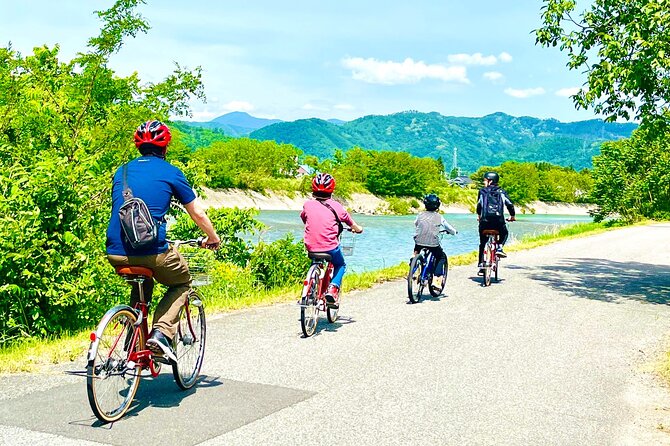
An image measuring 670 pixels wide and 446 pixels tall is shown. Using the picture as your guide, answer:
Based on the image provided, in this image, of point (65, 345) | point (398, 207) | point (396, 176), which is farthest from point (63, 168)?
point (396, 176)

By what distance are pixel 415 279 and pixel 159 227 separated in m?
6.75

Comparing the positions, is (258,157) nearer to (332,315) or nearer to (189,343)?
(332,315)

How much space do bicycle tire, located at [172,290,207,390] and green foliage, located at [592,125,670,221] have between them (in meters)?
48.6

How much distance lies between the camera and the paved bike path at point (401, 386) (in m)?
4.78

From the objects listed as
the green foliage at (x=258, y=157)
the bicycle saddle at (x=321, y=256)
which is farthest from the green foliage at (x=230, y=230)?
the green foliage at (x=258, y=157)

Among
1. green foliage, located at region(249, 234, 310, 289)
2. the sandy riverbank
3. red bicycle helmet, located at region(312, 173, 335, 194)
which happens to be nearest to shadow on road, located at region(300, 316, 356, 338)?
red bicycle helmet, located at region(312, 173, 335, 194)

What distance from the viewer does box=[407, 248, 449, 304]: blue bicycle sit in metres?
11.0

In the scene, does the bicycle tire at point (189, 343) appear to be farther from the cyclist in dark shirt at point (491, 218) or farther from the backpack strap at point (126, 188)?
the cyclist in dark shirt at point (491, 218)

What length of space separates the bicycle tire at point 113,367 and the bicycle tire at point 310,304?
298cm

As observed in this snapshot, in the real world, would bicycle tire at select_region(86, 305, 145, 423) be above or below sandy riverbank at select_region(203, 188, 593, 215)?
below

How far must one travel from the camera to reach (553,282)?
14617mm

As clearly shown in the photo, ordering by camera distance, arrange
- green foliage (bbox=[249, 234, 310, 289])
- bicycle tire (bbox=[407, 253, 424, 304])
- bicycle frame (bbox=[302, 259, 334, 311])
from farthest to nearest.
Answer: green foliage (bbox=[249, 234, 310, 289]), bicycle tire (bbox=[407, 253, 424, 304]), bicycle frame (bbox=[302, 259, 334, 311])

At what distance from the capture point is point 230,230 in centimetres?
1390

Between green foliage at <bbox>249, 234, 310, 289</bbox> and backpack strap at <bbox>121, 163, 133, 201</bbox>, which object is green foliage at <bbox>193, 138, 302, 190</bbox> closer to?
green foliage at <bbox>249, 234, 310, 289</bbox>
